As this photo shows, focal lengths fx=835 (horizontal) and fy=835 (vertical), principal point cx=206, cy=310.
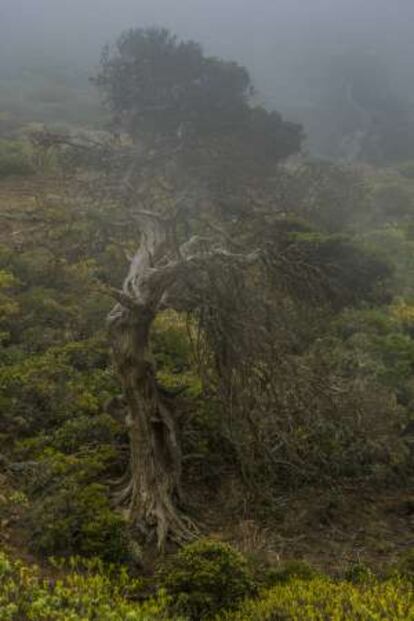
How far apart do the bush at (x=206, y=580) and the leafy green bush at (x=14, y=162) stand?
18309 mm

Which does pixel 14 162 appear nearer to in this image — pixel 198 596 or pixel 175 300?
pixel 175 300

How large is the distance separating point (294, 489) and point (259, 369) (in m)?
2.23

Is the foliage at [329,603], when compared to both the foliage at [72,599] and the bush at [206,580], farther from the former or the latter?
the foliage at [72,599]

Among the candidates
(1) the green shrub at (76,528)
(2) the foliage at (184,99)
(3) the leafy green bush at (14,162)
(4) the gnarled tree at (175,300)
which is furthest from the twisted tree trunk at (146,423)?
(2) the foliage at (184,99)

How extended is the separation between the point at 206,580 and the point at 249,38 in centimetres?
6497

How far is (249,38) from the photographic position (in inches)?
2655

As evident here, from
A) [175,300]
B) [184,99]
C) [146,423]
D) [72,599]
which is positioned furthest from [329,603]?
[184,99]

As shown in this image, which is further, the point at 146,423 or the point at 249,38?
the point at 249,38

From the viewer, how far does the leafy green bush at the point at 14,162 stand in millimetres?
24094

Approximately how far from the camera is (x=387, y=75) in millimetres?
52062

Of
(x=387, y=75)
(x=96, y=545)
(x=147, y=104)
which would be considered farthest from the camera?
(x=387, y=75)

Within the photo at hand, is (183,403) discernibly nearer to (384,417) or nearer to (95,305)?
(384,417)

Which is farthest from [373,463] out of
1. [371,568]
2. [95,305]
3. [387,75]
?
[387,75]

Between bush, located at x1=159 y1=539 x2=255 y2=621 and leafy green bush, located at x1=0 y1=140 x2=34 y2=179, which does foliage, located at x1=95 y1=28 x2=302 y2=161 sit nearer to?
leafy green bush, located at x1=0 y1=140 x2=34 y2=179
